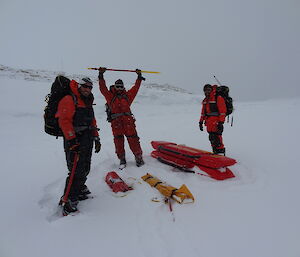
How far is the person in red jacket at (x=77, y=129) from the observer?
3523 millimetres

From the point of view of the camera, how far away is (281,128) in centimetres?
845

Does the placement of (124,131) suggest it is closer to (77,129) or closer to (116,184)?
(116,184)

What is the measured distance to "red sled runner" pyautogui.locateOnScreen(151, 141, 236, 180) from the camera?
14.9 ft

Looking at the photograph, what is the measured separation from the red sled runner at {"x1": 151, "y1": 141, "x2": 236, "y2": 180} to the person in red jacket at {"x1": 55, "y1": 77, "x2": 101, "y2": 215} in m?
2.31

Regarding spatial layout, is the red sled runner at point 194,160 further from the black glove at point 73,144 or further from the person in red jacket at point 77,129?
the black glove at point 73,144

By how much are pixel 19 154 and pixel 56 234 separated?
14.0 ft

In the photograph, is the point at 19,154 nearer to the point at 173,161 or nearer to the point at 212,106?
the point at 173,161

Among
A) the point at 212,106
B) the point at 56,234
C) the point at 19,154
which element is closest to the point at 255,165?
the point at 212,106

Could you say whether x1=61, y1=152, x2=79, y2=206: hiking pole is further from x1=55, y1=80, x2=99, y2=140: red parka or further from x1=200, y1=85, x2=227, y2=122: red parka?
x1=200, y1=85, x2=227, y2=122: red parka

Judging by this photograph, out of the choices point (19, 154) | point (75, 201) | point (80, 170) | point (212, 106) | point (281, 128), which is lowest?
point (19, 154)

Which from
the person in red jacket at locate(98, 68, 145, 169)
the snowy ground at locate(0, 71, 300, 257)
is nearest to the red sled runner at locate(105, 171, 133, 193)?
the snowy ground at locate(0, 71, 300, 257)

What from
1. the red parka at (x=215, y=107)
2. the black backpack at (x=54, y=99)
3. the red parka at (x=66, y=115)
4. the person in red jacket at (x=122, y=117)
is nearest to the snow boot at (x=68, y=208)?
the red parka at (x=66, y=115)

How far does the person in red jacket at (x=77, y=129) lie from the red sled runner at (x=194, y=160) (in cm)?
231

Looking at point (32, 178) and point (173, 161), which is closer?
point (32, 178)
